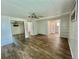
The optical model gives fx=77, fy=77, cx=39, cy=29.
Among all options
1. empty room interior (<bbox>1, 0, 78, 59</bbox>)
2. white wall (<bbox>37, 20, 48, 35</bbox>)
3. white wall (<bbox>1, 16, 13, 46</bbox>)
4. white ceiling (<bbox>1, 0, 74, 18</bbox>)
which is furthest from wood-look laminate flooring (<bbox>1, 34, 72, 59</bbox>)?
white wall (<bbox>37, 20, 48, 35</bbox>)

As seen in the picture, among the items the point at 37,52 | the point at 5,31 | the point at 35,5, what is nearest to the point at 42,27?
the point at 5,31

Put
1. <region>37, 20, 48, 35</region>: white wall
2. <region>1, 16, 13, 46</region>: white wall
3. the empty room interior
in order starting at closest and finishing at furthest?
the empty room interior, <region>1, 16, 13, 46</region>: white wall, <region>37, 20, 48, 35</region>: white wall

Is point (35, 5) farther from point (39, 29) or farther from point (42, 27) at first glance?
point (39, 29)

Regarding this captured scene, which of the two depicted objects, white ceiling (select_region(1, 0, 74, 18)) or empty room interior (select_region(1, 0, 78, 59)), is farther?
empty room interior (select_region(1, 0, 78, 59))

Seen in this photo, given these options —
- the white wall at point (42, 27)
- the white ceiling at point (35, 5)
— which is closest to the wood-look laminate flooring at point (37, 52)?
the white ceiling at point (35, 5)

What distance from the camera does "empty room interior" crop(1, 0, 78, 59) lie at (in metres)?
3.13

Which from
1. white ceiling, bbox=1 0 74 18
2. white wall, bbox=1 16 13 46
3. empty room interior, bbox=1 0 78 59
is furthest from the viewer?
white wall, bbox=1 16 13 46

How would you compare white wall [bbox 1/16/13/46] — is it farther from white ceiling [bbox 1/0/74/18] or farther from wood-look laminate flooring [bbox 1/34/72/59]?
white ceiling [bbox 1/0/74/18]

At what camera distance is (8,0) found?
2.87 metres

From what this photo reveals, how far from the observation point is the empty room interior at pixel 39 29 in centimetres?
313

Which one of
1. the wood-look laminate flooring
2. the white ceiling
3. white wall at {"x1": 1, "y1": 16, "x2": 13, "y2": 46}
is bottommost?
the wood-look laminate flooring

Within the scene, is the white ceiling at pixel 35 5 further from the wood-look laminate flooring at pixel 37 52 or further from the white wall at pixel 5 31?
the wood-look laminate flooring at pixel 37 52

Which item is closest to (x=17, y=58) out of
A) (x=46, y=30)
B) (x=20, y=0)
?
(x=20, y=0)

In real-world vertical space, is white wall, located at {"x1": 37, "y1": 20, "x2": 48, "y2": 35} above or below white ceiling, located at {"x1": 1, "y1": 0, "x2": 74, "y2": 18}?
below
